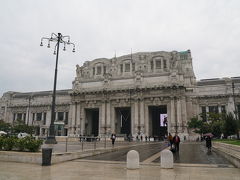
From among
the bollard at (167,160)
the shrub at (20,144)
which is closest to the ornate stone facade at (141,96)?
the shrub at (20,144)

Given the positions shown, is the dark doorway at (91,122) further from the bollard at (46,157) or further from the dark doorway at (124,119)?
the bollard at (46,157)

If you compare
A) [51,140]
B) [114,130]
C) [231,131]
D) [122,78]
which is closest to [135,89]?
[122,78]

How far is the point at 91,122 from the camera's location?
2749 inches

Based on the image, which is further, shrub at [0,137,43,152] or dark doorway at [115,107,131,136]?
dark doorway at [115,107,131,136]

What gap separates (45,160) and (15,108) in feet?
262

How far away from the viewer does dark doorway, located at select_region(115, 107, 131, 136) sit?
211 ft

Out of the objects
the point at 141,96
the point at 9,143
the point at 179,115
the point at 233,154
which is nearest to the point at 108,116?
the point at 141,96

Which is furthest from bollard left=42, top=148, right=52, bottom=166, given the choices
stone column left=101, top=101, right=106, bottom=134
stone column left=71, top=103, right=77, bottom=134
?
stone column left=71, top=103, right=77, bottom=134

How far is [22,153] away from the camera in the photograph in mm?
13281

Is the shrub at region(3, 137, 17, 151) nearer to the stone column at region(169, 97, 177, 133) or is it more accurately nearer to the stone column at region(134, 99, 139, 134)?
the stone column at region(134, 99, 139, 134)

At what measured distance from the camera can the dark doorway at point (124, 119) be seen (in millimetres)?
64188

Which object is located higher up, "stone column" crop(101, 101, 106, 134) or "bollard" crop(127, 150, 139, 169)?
"stone column" crop(101, 101, 106, 134)

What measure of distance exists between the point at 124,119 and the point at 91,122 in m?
11.0

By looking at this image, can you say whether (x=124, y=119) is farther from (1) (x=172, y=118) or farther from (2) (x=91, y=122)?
(1) (x=172, y=118)
